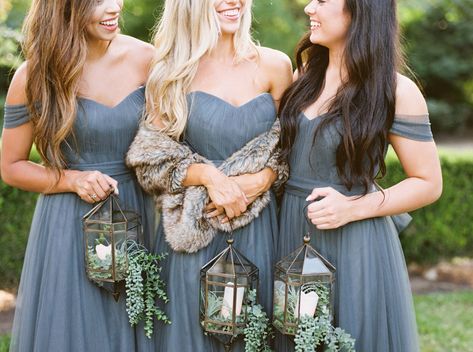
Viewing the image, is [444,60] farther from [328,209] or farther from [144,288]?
[144,288]

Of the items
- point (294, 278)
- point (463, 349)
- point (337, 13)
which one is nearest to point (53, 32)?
point (337, 13)

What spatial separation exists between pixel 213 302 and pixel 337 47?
4.34 feet

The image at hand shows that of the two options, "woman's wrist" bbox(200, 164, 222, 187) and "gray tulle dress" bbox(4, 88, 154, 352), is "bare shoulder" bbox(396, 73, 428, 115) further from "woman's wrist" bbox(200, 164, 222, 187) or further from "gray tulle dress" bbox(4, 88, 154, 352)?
"gray tulle dress" bbox(4, 88, 154, 352)

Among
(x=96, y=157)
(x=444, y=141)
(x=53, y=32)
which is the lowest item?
(x=96, y=157)

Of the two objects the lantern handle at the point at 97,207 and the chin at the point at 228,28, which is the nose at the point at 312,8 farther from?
the lantern handle at the point at 97,207

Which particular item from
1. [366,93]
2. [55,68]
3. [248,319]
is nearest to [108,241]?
[248,319]

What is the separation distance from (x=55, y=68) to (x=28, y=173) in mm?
549

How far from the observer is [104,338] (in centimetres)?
343

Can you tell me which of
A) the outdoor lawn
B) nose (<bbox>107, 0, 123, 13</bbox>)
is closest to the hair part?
nose (<bbox>107, 0, 123, 13</bbox>)

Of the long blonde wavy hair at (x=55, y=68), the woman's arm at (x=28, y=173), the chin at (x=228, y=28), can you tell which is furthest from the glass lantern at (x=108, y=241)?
the chin at (x=228, y=28)

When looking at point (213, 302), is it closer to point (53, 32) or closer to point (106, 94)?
point (106, 94)

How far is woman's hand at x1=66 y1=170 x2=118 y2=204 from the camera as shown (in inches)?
131

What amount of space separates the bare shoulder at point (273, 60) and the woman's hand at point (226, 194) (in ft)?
2.04

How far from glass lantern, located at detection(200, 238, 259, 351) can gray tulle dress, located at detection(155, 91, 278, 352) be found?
230mm
